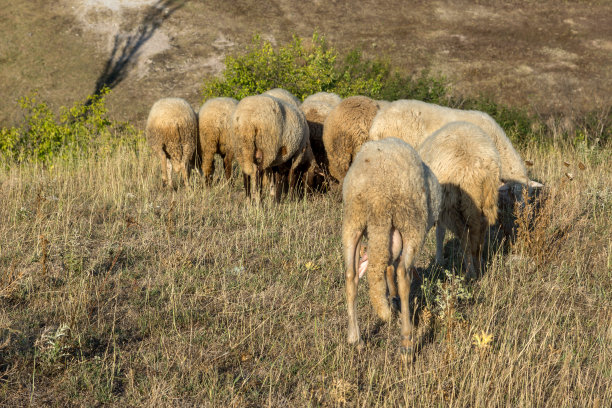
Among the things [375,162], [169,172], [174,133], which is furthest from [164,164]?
[375,162]

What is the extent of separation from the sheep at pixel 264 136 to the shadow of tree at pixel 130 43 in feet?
61.7

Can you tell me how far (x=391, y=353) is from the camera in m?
4.21

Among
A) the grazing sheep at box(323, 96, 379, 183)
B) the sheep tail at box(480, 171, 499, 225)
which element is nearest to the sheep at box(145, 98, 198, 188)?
the grazing sheep at box(323, 96, 379, 183)

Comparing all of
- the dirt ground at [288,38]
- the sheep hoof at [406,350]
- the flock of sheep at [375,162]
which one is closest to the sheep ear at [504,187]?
the flock of sheep at [375,162]

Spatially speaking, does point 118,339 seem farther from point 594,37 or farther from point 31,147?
point 594,37

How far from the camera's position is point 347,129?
8.77m

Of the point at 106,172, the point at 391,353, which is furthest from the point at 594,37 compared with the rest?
the point at 391,353

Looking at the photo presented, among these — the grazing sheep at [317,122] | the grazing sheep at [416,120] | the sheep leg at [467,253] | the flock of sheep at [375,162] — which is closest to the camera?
the flock of sheep at [375,162]

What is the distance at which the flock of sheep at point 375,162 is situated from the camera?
4145mm

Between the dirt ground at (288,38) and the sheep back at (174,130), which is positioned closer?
the sheep back at (174,130)

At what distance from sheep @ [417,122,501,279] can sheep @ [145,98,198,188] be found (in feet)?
16.5

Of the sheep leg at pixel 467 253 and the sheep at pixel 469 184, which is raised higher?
the sheep at pixel 469 184

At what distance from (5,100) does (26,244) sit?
854 inches

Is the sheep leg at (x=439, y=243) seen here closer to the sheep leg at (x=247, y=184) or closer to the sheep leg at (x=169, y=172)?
the sheep leg at (x=247, y=184)
